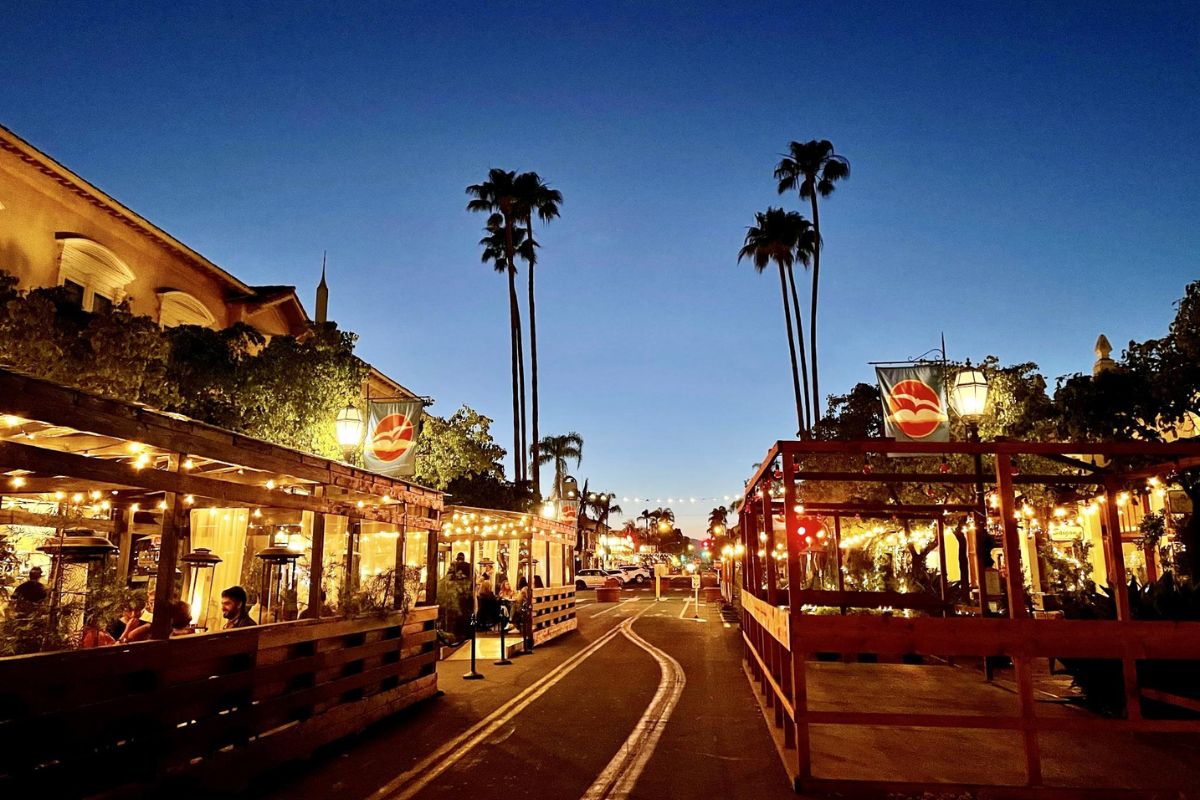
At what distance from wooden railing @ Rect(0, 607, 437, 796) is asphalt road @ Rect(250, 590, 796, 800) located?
0.43 metres

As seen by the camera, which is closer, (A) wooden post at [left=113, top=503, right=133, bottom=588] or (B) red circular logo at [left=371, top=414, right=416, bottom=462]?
(A) wooden post at [left=113, top=503, right=133, bottom=588]

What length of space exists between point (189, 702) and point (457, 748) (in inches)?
107

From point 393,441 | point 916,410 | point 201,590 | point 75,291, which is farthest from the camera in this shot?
point 393,441

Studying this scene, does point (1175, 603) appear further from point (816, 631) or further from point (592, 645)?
point (592, 645)

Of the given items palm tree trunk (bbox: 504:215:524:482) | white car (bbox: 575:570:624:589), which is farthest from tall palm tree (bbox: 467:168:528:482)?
white car (bbox: 575:570:624:589)

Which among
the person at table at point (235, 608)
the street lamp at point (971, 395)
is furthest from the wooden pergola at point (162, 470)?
the street lamp at point (971, 395)

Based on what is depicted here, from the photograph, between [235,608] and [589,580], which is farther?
[589,580]

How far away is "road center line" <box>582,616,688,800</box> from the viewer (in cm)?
632

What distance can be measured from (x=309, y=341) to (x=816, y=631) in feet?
41.2

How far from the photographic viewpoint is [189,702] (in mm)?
6082

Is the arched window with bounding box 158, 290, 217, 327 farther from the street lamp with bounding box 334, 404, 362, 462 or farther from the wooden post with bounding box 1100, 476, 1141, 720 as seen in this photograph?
the wooden post with bounding box 1100, 476, 1141, 720

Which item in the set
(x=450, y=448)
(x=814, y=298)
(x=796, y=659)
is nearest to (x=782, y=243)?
(x=814, y=298)

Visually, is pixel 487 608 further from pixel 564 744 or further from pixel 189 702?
pixel 189 702

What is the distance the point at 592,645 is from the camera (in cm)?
1778
